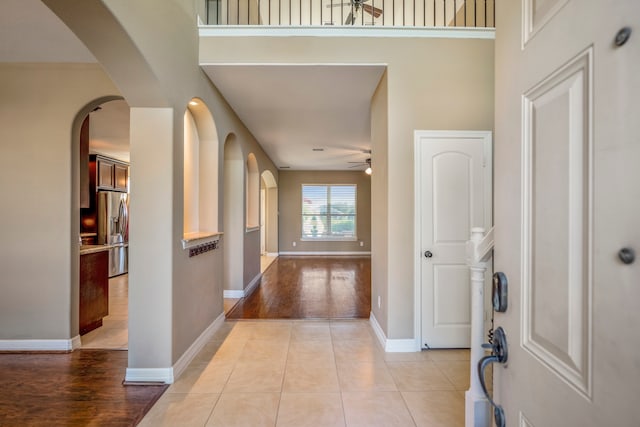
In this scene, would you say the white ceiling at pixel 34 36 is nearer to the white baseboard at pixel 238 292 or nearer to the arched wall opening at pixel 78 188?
the arched wall opening at pixel 78 188

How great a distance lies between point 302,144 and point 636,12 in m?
5.82

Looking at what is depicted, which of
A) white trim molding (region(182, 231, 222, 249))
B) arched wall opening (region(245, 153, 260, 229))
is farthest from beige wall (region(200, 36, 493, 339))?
arched wall opening (region(245, 153, 260, 229))

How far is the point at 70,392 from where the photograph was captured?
2234 mm

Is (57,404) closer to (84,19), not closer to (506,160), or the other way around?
(84,19)

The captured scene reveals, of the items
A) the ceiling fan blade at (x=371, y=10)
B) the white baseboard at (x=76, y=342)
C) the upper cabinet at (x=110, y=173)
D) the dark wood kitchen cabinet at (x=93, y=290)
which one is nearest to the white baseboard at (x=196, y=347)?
the white baseboard at (x=76, y=342)

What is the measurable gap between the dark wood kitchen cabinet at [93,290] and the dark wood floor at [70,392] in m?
0.54

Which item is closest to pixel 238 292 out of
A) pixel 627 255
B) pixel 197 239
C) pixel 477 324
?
pixel 197 239

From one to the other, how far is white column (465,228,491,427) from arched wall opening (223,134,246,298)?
12.7 feet

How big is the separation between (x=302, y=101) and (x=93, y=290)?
317 cm

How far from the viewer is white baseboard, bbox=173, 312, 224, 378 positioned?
2482 millimetres

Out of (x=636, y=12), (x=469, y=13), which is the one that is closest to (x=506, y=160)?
(x=636, y=12)

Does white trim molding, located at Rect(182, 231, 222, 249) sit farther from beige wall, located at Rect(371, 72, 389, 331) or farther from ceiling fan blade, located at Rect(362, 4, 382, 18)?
ceiling fan blade, located at Rect(362, 4, 382, 18)

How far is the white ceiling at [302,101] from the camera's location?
10.1ft

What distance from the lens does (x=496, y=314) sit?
35.2 inches
